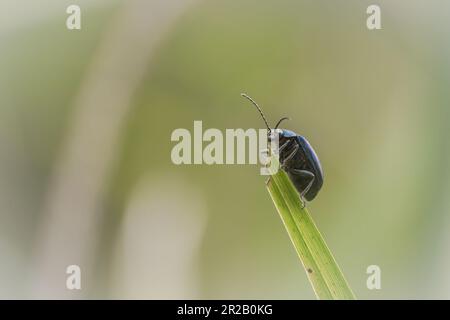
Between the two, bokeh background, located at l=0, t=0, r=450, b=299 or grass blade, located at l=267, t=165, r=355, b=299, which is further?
bokeh background, located at l=0, t=0, r=450, b=299

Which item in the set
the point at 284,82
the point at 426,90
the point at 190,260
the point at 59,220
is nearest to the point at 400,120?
the point at 426,90

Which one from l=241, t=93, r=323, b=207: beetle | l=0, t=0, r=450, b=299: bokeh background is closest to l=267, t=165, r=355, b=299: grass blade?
l=241, t=93, r=323, b=207: beetle

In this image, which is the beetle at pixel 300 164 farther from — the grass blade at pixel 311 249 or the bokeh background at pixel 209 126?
the grass blade at pixel 311 249

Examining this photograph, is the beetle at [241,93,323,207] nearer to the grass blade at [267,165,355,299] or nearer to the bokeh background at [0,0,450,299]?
the bokeh background at [0,0,450,299]

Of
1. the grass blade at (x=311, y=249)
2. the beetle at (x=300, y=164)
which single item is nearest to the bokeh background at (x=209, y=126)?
the beetle at (x=300, y=164)
